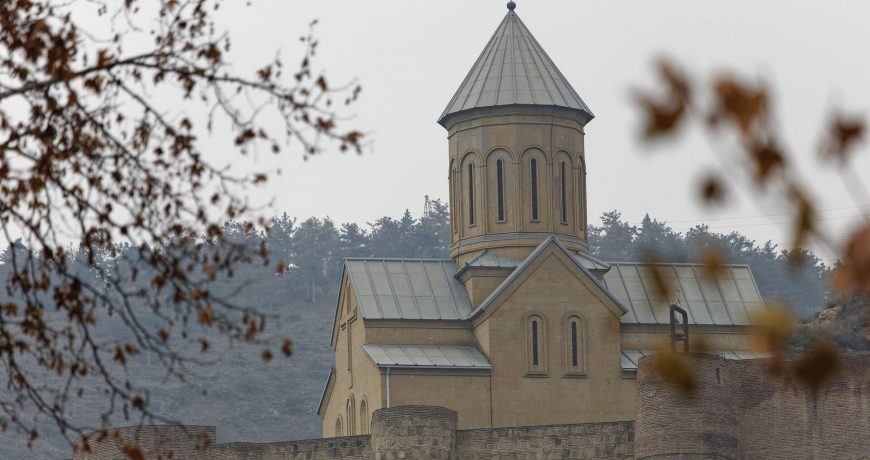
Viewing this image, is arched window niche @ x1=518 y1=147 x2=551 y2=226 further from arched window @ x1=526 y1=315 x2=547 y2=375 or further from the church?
arched window @ x1=526 y1=315 x2=547 y2=375

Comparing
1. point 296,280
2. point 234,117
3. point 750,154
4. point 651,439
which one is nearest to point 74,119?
point 234,117

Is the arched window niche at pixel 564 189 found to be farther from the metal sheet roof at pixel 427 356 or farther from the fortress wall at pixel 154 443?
the fortress wall at pixel 154 443

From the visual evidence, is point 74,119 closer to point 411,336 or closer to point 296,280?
point 411,336

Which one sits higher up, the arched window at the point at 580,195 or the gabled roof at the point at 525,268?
the arched window at the point at 580,195

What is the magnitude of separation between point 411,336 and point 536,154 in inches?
180

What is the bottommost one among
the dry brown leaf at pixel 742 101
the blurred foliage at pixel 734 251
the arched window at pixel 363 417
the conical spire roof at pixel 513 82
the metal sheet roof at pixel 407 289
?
the dry brown leaf at pixel 742 101

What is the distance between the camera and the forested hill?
83.9 meters

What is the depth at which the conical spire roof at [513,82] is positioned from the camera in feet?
130

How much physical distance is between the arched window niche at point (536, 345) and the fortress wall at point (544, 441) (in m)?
4.53

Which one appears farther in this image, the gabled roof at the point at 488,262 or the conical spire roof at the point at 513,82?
the conical spire roof at the point at 513,82

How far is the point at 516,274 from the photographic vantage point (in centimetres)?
3800

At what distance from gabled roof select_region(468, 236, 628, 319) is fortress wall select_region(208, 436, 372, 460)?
18.2ft

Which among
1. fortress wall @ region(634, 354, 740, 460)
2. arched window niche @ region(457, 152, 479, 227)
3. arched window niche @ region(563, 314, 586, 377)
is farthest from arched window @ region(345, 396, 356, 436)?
fortress wall @ region(634, 354, 740, 460)

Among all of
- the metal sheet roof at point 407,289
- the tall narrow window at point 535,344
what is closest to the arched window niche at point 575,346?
the tall narrow window at point 535,344
